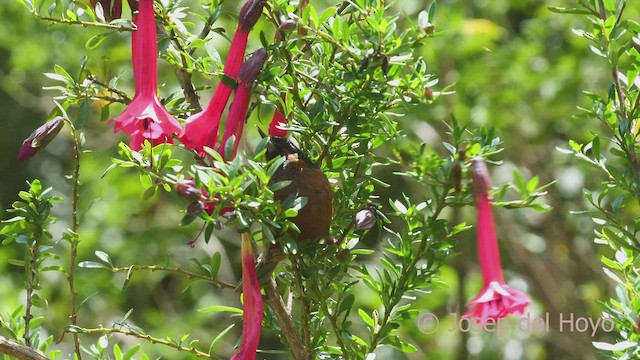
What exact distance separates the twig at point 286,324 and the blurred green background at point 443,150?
1.74 meters

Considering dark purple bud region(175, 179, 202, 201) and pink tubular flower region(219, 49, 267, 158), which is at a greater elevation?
pink tubular flower region(219, 49, 267, 158)

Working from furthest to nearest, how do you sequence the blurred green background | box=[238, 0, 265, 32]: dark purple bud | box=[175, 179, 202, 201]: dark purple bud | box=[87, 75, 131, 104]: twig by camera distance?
the blurred green background → box=[87, 75, 131, 104]: twig → box=[238, 0, 265, 32]: dark purple bud → box=[175, 179, 202, 201]: dark purple bud

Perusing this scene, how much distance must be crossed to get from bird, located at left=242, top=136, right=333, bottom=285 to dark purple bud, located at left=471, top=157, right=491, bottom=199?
13 cm

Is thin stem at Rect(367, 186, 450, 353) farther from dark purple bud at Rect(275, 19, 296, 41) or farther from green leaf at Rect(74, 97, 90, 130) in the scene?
green leaf at Rect(74, 97, 90, 130)

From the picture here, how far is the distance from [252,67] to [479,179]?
224mm

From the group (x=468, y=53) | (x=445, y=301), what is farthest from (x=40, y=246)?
(x=445, y=301)

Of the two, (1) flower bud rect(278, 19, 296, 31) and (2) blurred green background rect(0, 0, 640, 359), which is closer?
(1) flower bud rect(278, 19, 296, 31)

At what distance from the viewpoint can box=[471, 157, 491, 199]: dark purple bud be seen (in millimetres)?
821

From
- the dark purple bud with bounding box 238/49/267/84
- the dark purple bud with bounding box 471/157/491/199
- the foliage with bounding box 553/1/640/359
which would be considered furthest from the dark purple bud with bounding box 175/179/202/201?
the foliage with bounding box 553/1/640/359

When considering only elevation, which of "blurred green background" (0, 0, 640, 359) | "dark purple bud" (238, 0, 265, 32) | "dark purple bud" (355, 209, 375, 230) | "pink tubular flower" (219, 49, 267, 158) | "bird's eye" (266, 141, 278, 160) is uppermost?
"dark purple bud" (238, 0, 265, 32)

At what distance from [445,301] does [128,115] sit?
2498mm

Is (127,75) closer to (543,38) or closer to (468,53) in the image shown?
(468,53)

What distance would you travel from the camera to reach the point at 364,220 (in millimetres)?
921

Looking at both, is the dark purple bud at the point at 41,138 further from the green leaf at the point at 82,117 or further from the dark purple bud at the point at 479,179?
the dark purple bud at the point at 479,179
